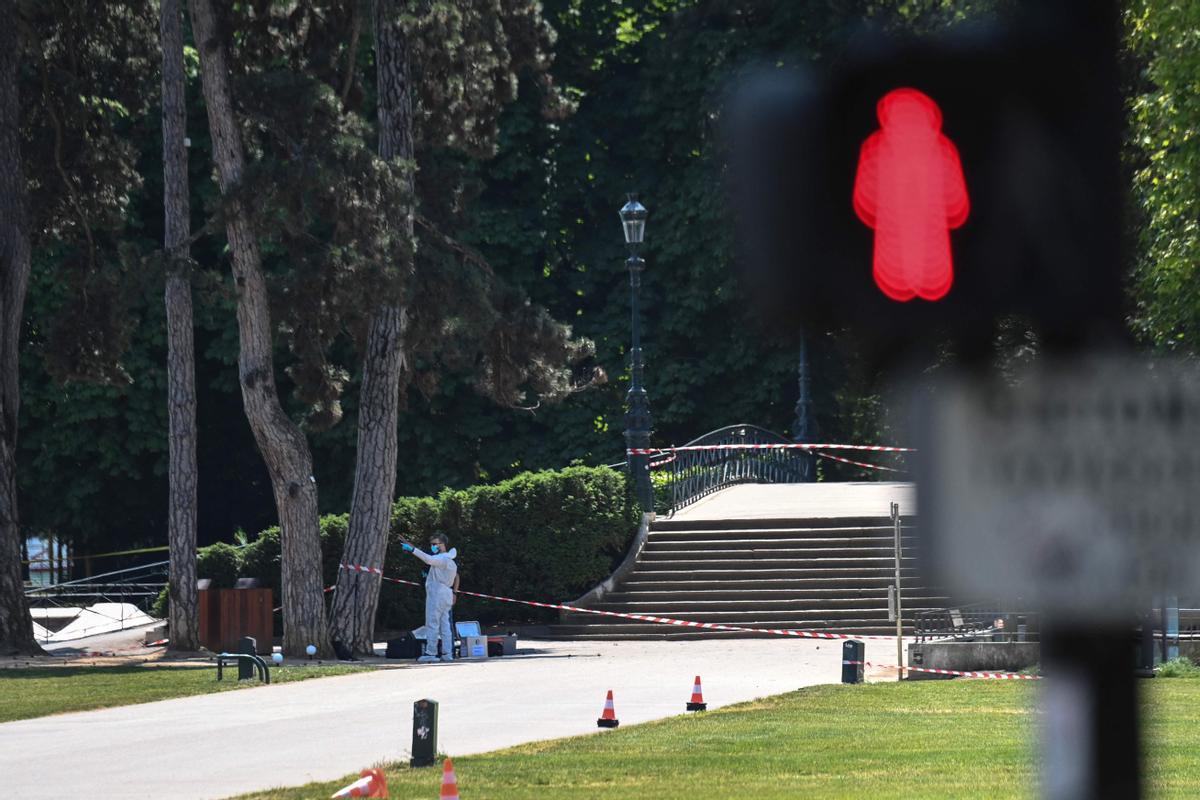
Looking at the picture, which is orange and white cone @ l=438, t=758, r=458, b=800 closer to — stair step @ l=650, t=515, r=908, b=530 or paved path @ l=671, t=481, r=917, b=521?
paved path @ l=671, t=481, r=917, b=521

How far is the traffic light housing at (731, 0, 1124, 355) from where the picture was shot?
1630 mm

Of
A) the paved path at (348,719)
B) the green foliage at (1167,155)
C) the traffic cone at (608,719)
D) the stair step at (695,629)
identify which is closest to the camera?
the green foliage at (1167,155)

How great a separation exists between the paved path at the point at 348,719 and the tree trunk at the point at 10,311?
24.7 ft

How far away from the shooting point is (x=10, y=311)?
1147 inches

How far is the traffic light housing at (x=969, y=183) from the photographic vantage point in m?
1.63

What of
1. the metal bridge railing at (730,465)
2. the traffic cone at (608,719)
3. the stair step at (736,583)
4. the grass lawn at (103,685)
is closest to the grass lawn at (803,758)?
the traffic cone at (608,719)

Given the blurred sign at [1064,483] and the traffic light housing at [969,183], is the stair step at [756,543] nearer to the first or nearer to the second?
the traffic light housing at [969,183]

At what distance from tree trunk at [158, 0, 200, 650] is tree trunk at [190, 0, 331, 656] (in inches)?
65.4

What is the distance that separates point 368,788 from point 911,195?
27.5 ft

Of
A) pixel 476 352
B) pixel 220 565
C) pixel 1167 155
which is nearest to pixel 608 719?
pixel 1167 155

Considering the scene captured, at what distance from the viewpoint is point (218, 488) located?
43.2 m

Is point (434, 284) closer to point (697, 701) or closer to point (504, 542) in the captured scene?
point (504, 542)

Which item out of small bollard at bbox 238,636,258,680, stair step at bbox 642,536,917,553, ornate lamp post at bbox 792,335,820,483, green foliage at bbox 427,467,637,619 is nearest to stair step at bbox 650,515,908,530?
stair step at bbox 642,536,917,553

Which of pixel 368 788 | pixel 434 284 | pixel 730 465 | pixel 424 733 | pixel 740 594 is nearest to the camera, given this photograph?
pixel 368 788
